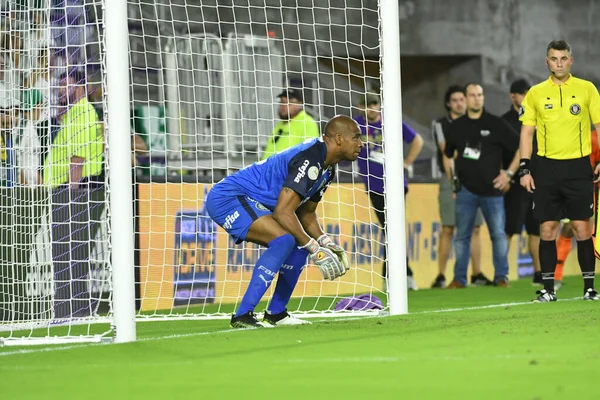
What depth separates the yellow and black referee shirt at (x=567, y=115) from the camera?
9.77 metres

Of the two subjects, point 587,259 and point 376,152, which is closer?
point 587,259

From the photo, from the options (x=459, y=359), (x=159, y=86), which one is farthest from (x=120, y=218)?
(x=159, y=86)

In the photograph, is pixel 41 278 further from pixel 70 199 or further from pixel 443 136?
pixel 443 136

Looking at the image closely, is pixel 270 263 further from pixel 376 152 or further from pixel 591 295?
pixel 376 152

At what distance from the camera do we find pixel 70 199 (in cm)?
973

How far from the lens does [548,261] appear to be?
9.94 meters

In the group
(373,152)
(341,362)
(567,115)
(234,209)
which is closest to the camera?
(341,362)

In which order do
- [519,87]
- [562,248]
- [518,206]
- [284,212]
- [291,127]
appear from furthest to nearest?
[518,206] → [519,87] → [562,248] → [291,127] → [284,212]

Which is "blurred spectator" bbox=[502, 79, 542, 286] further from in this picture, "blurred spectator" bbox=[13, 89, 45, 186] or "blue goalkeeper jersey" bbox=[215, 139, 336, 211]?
"blurred spectator" bbox=[13, 89, 45, 186]

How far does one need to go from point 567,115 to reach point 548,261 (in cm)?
118

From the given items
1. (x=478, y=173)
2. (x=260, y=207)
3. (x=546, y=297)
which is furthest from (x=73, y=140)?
(x=478, y=173)

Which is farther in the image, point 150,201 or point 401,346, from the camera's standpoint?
point 150,201

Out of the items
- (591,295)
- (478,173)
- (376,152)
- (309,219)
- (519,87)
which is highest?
(519,87)

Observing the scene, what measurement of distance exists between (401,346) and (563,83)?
4.19m
